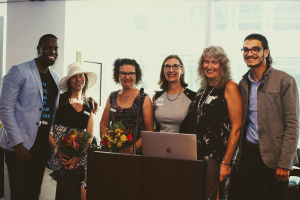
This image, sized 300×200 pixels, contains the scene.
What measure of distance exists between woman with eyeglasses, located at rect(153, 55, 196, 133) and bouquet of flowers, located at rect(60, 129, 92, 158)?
0.85 m

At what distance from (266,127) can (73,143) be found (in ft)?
5.86

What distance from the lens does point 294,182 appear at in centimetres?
338

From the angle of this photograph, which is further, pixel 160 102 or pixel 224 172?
pixel 160 102

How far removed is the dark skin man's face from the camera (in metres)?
2.91

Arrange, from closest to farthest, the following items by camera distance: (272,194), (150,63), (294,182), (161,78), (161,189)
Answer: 1. (161,189)
2. (272,194)
3. (161,78)
4. (294,182)
5. (150,63)

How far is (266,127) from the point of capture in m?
2.36

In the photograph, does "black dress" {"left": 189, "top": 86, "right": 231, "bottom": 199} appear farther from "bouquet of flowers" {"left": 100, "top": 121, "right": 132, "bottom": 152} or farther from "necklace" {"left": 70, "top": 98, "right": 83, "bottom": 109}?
"necklace" {"left": 70, "top": 98, "right": 83, "bottom": 109}

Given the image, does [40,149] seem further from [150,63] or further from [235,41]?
[235,41]

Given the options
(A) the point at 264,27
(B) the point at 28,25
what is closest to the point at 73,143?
(B) the point at 28,25

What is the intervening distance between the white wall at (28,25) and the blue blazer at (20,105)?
7.23ft

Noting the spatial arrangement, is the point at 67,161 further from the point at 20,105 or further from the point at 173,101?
the point at 173,101

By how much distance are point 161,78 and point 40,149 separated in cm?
159

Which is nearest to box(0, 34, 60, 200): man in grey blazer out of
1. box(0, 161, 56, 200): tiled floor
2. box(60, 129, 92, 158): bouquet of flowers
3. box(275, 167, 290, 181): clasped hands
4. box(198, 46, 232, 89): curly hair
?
box(60, 129, 92, 158): bouquet of flowers

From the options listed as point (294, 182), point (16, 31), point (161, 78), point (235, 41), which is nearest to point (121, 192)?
point (161, 78)
